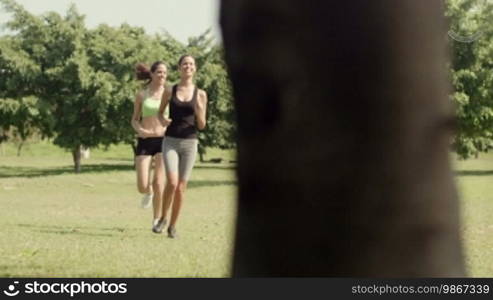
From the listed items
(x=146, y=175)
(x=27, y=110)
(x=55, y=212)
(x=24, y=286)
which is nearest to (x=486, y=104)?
(x=27, y=110)

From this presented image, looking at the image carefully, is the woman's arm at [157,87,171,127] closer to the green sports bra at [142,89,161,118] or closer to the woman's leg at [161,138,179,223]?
the woman's leg at [161,138,179,223]

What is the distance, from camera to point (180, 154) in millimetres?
10969

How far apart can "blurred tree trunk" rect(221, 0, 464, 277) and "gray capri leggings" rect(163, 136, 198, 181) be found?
7407 millimetres

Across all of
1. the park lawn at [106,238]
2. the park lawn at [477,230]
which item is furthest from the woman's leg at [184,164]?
the park lawn at [477,230]

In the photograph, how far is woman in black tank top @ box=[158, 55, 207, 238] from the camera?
35.4 feet

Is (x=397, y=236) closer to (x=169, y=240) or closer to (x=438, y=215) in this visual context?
(x=438, y=215)

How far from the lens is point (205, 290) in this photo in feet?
14.1

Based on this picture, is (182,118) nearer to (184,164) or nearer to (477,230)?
(184,164)

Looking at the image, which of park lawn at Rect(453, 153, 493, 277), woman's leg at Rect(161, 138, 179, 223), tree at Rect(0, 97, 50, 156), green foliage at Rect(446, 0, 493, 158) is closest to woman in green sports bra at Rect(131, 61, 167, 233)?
woman's leg at Rect(161, 138, 179, 223)

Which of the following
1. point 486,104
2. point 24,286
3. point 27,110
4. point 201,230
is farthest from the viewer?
point 27,110

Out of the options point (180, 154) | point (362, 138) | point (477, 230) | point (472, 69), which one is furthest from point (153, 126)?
point (472, 69)

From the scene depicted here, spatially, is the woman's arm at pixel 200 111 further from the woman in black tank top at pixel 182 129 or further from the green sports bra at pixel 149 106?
the green sports bra at pixel 149 106

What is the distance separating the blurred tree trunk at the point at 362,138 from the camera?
333 centimetres

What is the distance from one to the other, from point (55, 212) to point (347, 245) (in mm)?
14435
